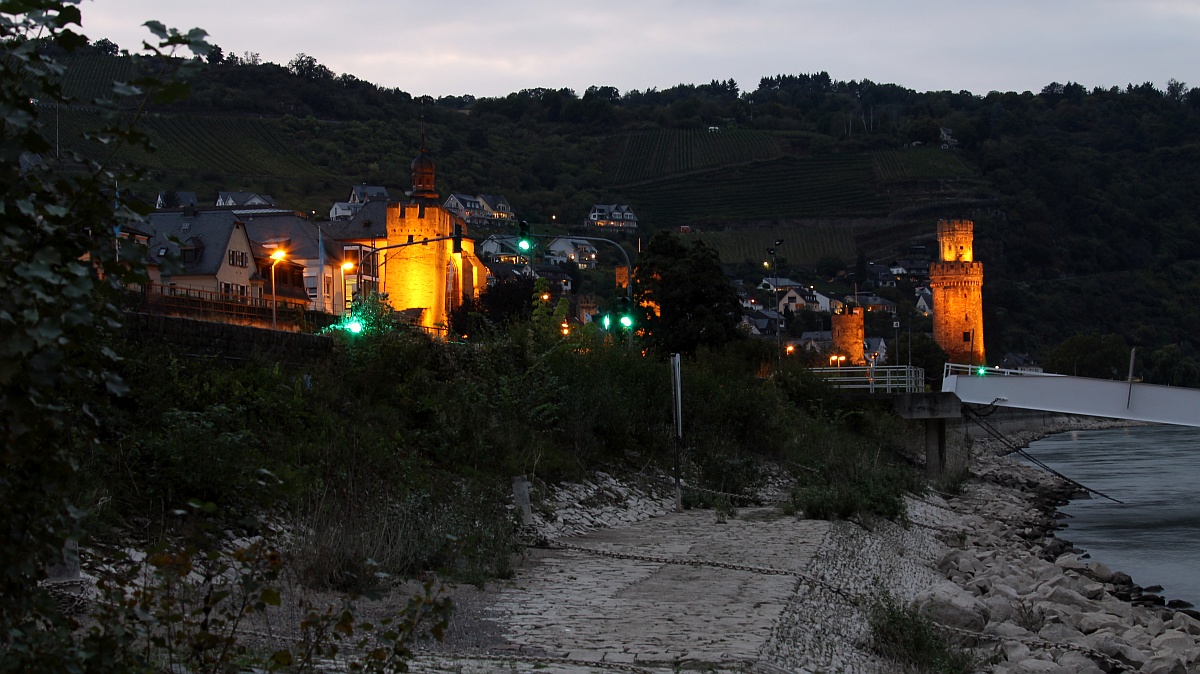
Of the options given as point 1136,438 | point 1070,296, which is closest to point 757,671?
point 1136,438

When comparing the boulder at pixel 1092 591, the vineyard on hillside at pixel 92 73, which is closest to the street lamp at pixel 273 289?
the boulder at pixel 1092 591

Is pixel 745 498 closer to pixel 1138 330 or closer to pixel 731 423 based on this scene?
pixel 731 423

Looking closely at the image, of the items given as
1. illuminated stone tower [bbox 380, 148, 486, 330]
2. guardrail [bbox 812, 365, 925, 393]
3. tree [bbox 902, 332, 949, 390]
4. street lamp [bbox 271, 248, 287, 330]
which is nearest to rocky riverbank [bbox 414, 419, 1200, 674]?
street lamp [bbox 271, 248, 287, 330]

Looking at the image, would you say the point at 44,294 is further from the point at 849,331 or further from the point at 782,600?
the point at 849,331

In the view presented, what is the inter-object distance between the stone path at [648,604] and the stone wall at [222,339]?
5492 mm

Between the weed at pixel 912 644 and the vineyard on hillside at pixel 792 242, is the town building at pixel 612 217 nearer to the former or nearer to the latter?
the vineyard on hillside at pixel 792 242

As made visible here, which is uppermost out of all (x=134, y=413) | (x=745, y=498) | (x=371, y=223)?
(x=371, y=223)

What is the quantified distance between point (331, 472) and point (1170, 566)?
17.6 metres

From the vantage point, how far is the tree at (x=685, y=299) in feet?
175

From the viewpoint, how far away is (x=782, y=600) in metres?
12.4

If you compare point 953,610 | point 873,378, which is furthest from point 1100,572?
point 873,378

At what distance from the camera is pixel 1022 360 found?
5295 inches

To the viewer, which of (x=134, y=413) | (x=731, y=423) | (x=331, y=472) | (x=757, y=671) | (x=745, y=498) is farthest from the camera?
(x=731, y=423)

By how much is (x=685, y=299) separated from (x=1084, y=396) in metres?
26.3
